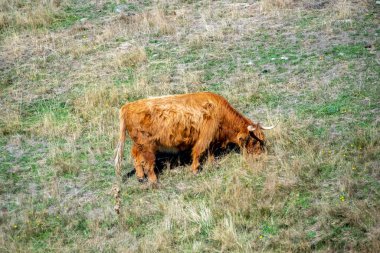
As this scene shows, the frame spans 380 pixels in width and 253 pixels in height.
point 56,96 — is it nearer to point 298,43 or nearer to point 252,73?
point 252,73

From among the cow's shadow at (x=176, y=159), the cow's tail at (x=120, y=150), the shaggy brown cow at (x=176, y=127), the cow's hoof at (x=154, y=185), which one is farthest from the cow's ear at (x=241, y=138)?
the cow's tail at (x=120, y=150)

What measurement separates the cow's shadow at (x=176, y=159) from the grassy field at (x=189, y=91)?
0.15 m

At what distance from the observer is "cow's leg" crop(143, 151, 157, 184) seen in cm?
848

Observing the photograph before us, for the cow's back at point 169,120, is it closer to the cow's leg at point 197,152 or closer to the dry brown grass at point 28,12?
the cow's leg at point 197,152

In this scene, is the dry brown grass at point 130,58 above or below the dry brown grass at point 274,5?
below

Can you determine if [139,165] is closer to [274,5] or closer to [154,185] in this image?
[154,185]

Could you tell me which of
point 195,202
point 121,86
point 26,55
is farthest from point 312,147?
point 26,55

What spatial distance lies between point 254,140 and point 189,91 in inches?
101

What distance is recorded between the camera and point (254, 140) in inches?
352

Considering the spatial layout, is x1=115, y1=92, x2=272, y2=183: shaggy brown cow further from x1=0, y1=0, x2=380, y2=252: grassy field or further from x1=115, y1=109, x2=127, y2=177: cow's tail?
x1=0, y1=0, x2=380, y2=252: grassy field

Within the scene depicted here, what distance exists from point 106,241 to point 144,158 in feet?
5.99

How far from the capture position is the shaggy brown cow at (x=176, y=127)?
332 inches

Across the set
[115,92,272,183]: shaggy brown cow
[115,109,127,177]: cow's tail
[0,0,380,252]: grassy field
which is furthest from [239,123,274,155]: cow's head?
[115,109,127,177]: cow's tail

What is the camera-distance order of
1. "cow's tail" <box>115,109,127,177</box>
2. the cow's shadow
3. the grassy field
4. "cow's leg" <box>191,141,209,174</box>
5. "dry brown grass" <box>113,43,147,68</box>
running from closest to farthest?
the grassy field < "cow's tail" <box>115,109,127,177</box> < "cow's leg" <box>191,141,209,174</box> < the cow's shadow < "dry brown grass" <box>113,43,147,68</box>
